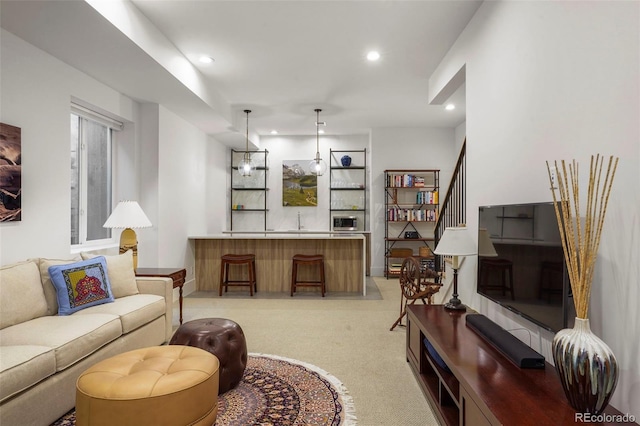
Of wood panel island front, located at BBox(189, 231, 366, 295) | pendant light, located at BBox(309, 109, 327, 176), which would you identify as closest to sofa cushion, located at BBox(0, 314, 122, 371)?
wood panel island front, located at BBox(189, 231, 366, 295)

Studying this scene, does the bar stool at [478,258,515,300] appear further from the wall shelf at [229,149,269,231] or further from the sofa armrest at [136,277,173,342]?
the wall shelf at [229,149,269,231]

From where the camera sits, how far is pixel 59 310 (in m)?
2.57

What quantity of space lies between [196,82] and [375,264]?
460cm

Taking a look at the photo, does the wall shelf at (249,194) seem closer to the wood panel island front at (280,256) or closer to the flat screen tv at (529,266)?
the wood panel island front at (280,256)

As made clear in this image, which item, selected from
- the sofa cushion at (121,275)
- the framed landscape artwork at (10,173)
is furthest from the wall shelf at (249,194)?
the framed landscape artwork at (10,173)

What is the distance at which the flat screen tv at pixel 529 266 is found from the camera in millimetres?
1639

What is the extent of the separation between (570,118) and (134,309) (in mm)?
3158

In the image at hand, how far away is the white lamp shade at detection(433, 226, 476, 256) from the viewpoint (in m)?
2.63

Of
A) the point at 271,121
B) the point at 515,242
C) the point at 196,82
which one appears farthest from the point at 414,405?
the point at 271,121

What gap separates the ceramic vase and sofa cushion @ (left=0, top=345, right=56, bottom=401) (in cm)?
245

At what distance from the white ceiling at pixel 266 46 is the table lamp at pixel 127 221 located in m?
1.35

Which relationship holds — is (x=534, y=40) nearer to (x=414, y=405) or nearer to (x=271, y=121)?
(x=414, y=405)

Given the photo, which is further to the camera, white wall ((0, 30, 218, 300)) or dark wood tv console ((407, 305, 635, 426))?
white wall ((0, 30, 218, 300))

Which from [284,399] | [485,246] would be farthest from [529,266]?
[284,399]
